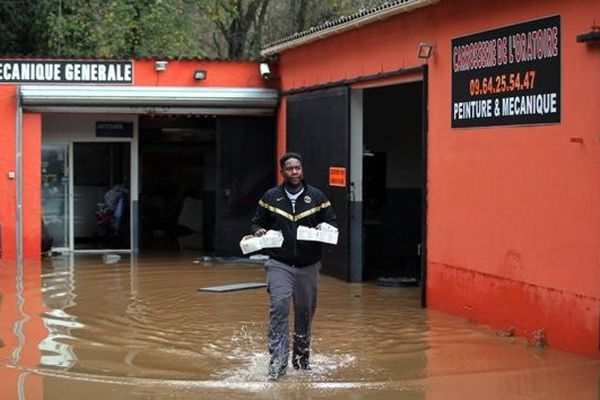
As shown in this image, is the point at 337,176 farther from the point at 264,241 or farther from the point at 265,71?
the point at 264,241

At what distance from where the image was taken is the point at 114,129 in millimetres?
19422

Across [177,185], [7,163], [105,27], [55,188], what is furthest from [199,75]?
[105,27]

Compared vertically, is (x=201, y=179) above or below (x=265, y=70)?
below

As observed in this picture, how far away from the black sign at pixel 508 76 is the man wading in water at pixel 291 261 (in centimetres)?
270

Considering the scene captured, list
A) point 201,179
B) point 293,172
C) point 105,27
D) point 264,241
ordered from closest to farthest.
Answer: point 264,241 < point 293,172 < point 201,179 < point 105,27

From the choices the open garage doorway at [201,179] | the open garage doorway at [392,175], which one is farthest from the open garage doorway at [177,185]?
the open garage doorway at [392,175]

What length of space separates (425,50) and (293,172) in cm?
449

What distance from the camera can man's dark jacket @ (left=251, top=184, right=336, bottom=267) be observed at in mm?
8336

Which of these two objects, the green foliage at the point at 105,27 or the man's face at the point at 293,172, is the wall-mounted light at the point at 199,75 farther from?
the man's face at the point at 293,172

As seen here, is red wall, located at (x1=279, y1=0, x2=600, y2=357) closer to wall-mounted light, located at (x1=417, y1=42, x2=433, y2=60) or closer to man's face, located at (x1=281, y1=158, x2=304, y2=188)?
wall-mounted light, located at (x1=417, y1=42, x2=433, y2=60)

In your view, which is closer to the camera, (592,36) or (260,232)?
(260,232)

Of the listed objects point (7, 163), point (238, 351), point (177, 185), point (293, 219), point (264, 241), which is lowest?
point (238, 351)

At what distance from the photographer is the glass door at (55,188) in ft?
63.3

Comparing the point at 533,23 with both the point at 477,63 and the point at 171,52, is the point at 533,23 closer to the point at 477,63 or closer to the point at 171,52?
the point at 477,63
